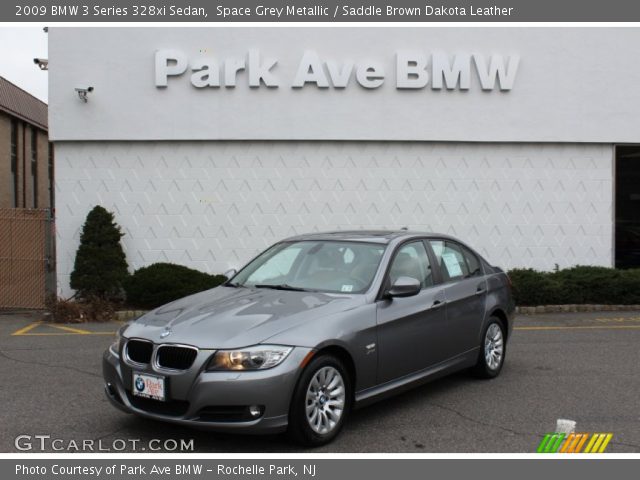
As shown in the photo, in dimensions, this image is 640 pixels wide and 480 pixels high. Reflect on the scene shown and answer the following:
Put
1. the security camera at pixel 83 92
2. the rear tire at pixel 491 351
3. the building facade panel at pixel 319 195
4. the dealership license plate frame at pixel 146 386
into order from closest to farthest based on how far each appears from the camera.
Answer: the dealership license plate frame at pixel 146 386
the rear tire at pixel 491 351
the security camera at pixel 83 92
the building facade panel at pixel 319 195

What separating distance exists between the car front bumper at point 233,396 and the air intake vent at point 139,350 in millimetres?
310

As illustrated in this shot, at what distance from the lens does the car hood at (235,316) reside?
470 cm

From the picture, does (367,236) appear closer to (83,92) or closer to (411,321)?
(411,321)

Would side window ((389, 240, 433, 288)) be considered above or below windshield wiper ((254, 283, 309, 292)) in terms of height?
above

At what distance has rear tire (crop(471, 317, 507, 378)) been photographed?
22.6 feet

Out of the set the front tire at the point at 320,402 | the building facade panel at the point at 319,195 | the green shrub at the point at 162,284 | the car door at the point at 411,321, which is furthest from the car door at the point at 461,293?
the building facade panel at the point at 319,195

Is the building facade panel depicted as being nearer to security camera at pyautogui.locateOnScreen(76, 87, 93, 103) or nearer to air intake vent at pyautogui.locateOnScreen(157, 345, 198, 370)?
security camera at pyautogui.locateOnScreen(76, 87, 93, 103)

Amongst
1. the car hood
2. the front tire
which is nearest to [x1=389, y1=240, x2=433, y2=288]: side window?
the car hood

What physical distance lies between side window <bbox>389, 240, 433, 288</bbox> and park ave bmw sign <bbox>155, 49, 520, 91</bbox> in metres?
7.70

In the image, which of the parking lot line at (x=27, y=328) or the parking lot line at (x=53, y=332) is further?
the parking lot line at (x=27, y=328)

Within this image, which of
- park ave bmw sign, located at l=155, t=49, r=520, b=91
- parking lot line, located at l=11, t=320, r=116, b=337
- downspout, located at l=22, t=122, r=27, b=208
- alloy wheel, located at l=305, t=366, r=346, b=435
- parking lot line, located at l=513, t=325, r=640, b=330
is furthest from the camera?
downspout, located at l=22, t=122, r=27, b=208

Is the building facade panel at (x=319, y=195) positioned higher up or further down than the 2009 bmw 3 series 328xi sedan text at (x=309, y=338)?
higher up

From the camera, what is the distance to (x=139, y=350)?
4.94 m

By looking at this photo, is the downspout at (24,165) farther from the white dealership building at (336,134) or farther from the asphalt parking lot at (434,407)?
the asphalt parking lot at (434,407)
